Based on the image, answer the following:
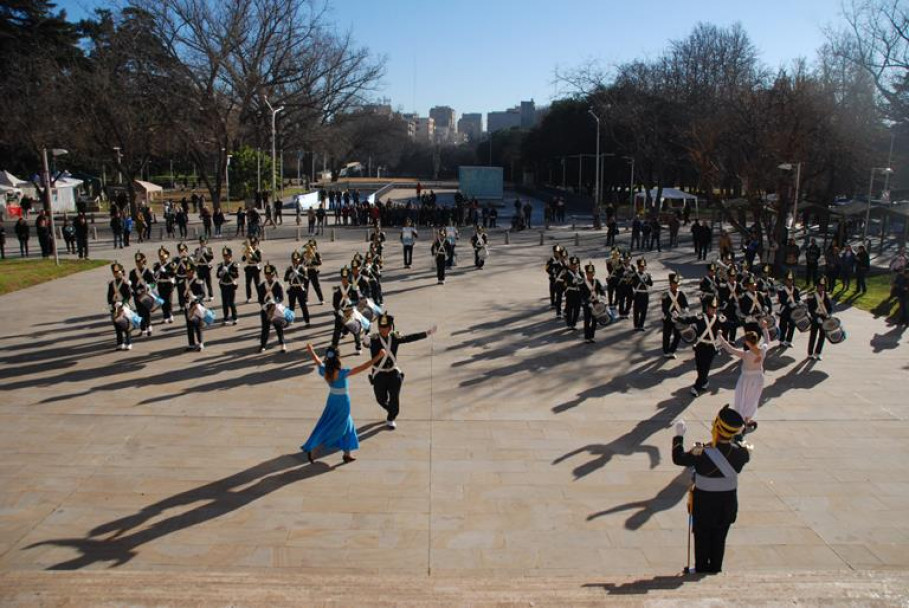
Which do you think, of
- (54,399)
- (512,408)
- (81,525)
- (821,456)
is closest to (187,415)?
(54,399)

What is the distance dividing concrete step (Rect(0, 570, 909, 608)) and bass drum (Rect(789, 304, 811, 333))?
29.8ft

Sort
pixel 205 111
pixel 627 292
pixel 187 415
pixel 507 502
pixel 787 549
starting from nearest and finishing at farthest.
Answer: pixel 787 549 → pixel 507 502 → pixel 187 415 → pixel 627 292 → pixel 205 111

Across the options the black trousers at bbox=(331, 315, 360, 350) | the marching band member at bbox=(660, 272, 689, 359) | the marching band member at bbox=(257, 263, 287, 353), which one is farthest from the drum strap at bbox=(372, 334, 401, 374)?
the marching band member at bbox=(660, 272, 689, 359)

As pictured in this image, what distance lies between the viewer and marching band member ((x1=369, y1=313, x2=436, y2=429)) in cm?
1007

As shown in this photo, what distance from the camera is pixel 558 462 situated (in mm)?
9352

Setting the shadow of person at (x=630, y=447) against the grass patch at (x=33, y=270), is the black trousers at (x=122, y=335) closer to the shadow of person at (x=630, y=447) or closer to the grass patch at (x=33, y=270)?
the grass patch at (x=33, y=270)

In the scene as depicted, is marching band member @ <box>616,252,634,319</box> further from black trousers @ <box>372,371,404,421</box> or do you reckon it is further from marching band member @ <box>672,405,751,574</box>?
marching band member @ <box>672,405,751,574</box>

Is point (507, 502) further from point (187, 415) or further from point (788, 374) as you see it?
point (788, 374)

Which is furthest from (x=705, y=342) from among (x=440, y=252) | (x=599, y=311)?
(x=440, y=252)

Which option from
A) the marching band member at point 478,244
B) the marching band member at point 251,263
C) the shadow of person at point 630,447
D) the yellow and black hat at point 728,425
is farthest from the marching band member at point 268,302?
the marching band member at point 478,244

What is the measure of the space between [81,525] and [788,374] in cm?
1187

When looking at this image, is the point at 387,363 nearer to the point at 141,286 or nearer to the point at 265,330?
the point at 265,330

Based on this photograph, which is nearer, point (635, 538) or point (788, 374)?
point (635, 538)

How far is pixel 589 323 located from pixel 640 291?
187cm
